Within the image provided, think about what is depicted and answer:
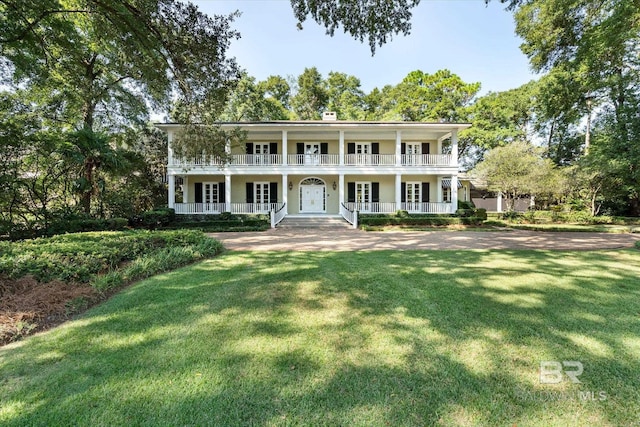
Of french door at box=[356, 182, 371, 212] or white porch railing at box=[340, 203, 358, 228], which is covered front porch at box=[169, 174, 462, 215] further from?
white porch railing at box=[340, 203, 358, 228]

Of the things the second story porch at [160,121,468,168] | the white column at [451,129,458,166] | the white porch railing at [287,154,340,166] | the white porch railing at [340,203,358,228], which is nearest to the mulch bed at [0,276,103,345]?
the white porch railing at [340,203,358,228]

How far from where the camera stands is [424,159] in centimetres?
1858

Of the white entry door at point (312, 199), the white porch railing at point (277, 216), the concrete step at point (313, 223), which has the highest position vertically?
the white entry door at point (312, 199)

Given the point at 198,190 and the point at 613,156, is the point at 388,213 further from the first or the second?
the point at 613,156

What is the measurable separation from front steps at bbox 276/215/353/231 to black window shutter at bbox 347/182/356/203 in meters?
2.43

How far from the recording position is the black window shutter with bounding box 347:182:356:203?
1930 cm

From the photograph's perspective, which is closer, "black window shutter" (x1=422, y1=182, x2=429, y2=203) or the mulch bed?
the mulch bed

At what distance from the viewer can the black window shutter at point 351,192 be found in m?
19.3

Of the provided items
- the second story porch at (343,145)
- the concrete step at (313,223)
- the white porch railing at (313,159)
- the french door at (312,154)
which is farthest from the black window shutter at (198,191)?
the french door at (312,154)

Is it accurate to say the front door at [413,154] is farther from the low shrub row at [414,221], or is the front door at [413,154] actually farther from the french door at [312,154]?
the french door at [312,154]

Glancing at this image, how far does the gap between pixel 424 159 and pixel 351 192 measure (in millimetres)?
5298

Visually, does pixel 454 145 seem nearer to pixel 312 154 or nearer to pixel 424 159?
pixel 424 159

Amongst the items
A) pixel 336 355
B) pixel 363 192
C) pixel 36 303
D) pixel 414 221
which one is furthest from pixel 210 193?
pixel 336 355

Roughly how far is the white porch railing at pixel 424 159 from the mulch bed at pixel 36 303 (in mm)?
17369
